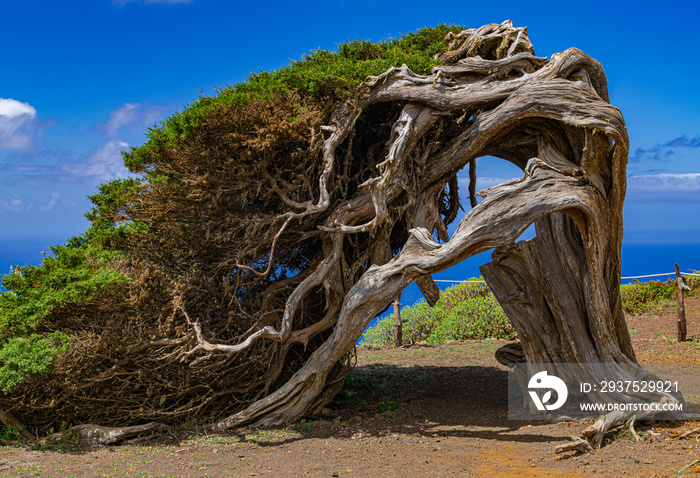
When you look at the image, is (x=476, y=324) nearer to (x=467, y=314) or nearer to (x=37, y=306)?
(x=467, y=314)

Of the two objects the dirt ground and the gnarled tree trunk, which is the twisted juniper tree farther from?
the dirt ground

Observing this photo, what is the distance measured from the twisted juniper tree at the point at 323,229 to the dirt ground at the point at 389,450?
1.69 ft

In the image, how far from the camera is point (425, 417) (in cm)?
729

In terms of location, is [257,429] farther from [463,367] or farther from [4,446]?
[463,367]

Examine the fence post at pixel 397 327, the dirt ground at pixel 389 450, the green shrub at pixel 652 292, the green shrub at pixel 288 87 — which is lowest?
the dirt ground at pixel 389 450

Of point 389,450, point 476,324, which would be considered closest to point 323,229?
point 389,450

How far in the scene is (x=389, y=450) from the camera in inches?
235

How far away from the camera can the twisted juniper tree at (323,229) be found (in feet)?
21.6

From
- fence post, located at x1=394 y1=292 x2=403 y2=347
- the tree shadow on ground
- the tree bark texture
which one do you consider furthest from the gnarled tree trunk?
fence post, located at x1=394 y1=292 x2=403 y2=347

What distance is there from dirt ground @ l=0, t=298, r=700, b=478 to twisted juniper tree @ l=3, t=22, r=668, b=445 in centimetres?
52

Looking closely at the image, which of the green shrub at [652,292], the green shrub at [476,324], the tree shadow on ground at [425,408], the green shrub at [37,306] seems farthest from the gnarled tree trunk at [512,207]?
the green shrub at [652,292]

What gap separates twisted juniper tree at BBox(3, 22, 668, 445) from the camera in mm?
6582

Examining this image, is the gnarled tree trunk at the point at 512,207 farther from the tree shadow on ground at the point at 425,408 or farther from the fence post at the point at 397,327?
the fence post at the point at 397,327

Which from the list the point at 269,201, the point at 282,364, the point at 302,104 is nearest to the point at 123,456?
the point at 282,364
